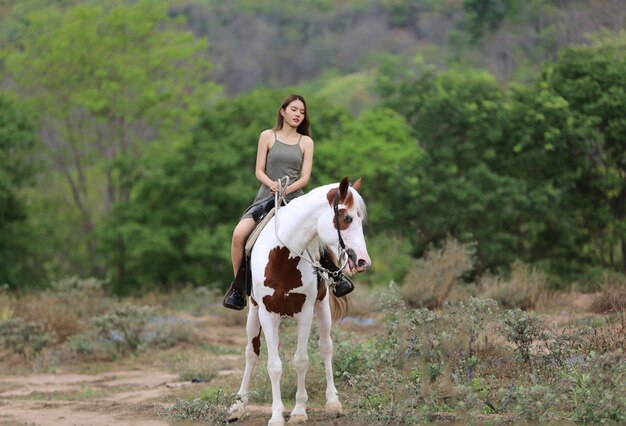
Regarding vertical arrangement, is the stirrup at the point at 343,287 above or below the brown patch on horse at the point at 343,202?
below

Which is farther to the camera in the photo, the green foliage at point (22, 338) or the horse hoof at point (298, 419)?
the green foliage at point (22, 338)

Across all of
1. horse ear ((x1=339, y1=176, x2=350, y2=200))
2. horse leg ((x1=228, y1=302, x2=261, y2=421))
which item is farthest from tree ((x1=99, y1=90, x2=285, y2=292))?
horse ear ((x1=339, y1=176, x2=350, y2=200))

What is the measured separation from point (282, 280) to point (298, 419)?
1.31 meters

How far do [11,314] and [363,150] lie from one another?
1731 centimetres

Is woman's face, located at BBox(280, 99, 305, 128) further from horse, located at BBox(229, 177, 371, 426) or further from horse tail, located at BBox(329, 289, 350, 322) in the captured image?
horse tail, located at BBox(329, 289, 350, 322)

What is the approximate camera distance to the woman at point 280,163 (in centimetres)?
947

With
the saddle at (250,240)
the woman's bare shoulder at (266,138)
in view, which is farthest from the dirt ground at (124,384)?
the woman's bare shoulder at (266,138)

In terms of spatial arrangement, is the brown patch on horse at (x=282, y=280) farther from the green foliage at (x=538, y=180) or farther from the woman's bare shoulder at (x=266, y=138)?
the green foliage at (x=538, y=180)

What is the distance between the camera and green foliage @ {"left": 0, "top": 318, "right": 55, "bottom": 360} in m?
16.3

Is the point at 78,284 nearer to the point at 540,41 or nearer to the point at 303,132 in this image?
the point at 303,132

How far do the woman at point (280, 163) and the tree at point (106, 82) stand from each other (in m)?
31.1

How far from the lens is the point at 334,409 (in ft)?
30.5

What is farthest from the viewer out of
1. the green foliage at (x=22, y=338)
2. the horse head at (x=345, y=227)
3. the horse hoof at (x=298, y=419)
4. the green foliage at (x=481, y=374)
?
the green foliage at (x=22, y=338)

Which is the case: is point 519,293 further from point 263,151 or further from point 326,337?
point 263,151
